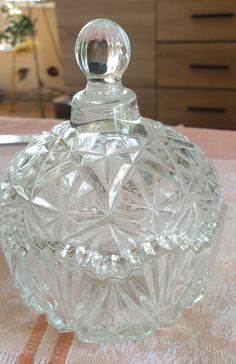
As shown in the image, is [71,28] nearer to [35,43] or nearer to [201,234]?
[35,43]

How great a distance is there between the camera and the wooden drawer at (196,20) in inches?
61.3

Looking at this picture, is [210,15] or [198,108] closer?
[210,15]

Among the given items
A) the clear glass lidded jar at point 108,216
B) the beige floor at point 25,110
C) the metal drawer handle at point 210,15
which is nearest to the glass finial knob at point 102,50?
the clear glass lidded jar at point 108,216

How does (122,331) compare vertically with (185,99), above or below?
above

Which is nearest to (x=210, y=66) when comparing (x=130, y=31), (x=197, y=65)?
(x=197, y=65)

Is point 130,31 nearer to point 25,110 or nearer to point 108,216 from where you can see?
point 25,110

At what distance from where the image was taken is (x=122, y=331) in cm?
32

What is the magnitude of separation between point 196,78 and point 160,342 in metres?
1.51

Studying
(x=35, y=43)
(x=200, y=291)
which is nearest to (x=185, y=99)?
(x=35, y=43)

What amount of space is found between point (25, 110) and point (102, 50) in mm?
2420

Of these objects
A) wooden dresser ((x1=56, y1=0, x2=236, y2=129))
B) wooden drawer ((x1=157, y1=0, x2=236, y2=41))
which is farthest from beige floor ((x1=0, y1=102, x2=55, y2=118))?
wooden drawer ((x1=157, y1=0, x2=236, y2=41))

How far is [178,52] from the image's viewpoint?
1.68 meters

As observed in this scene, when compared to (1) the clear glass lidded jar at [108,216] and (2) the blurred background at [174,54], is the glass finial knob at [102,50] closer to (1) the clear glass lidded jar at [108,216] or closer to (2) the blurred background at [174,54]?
(1) the clear glass lidded jar at [108,216]

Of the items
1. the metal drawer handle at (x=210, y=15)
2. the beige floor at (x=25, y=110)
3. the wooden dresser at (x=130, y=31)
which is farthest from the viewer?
the beige floor at (x=25, y=110)
